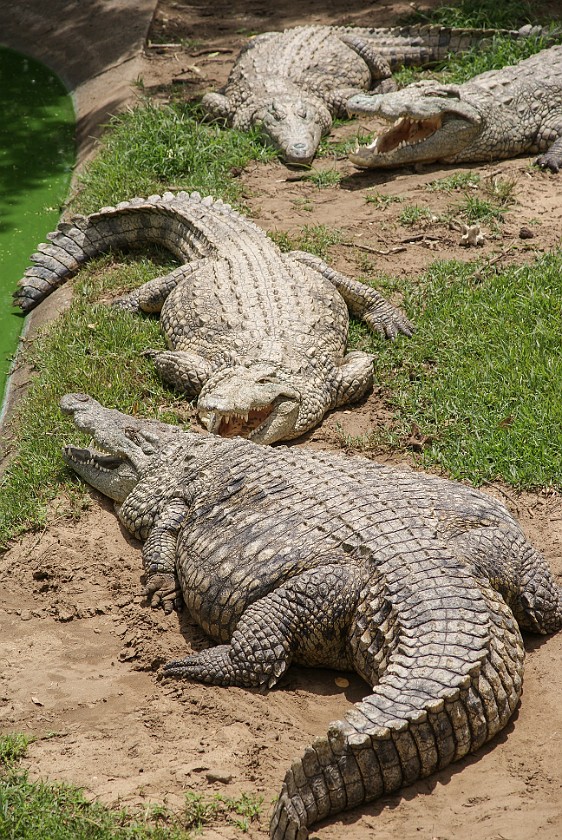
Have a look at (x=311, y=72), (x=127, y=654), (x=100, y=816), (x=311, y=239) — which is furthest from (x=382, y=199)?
(x=100, y=816)

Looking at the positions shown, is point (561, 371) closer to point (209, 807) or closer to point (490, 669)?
point (490, 669)

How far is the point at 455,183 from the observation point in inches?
343

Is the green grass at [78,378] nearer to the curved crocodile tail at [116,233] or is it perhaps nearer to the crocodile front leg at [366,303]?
the curved crocodile tail at [116,233]

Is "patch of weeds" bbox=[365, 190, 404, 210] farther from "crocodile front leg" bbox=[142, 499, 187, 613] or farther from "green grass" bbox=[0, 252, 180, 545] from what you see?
"crocodile front leg" bbox=[142, 499, 187, 613]

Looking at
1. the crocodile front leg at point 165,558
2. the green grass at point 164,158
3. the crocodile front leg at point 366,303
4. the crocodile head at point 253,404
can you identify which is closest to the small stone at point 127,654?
the crocodile front leg at point 165,558

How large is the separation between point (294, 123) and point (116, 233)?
7.66ft

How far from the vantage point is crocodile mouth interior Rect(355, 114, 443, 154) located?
29.8 ft

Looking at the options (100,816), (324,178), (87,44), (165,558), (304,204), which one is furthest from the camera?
(87,44)

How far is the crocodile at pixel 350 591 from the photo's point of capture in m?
3.57

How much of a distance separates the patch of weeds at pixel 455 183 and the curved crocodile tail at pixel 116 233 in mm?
1858

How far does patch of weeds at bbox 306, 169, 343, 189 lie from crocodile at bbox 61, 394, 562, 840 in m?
4.29

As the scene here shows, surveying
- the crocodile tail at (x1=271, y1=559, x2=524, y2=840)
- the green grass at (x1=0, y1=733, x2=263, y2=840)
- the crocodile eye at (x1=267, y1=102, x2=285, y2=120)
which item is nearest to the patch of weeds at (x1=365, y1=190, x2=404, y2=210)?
the crocodile eye at (x1=267, y1=102, x2=285, y2=120)

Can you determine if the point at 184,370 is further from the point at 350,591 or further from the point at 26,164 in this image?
the point at 26,164

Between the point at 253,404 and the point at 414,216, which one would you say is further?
the point at 414,216
